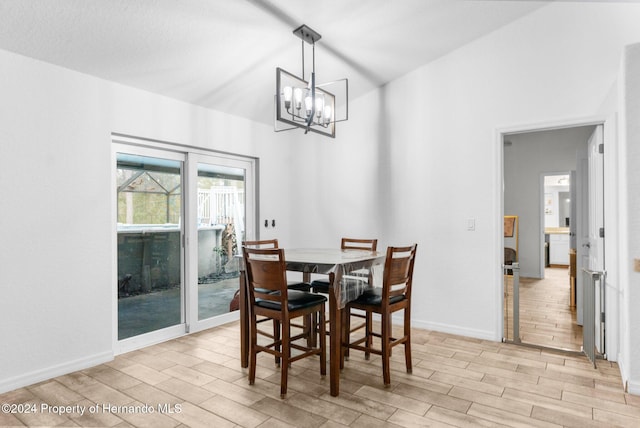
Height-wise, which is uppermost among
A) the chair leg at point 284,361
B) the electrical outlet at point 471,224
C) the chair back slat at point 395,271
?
the electrical outlet at point 471,224

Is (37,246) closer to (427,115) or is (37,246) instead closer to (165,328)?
(165,328)

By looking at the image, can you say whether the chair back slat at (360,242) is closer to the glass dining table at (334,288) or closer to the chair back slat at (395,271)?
the glass dining table at (334,288)

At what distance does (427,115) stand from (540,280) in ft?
15.6

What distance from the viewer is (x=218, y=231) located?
169 inches

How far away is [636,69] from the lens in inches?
99.3

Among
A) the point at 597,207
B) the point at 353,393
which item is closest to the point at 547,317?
the point at 597,207

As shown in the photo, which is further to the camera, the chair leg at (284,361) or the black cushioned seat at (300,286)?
the black cushioned seat at (300,286)

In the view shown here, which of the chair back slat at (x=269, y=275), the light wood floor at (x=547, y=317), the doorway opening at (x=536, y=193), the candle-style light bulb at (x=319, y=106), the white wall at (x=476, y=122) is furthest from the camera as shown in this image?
the doorway opening at (x=536, y=193)

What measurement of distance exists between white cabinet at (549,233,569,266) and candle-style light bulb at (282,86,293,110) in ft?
27.7

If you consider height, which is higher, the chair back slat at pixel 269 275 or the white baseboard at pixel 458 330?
the chair back slat at pixel 269 275

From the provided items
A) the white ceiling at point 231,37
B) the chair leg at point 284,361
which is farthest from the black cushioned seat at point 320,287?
the white ceiling at point 231,37

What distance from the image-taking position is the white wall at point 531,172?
6844 millimetres

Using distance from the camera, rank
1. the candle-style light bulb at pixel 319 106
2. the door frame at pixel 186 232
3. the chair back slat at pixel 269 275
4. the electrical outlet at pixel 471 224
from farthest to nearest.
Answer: the electrical outlet at pixel 471 224, the door frame at pixel 186 232, the candle-style light bulb at pixel 319 106, the chair back slat at pixel 269 275

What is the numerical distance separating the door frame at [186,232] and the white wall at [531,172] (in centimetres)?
501
